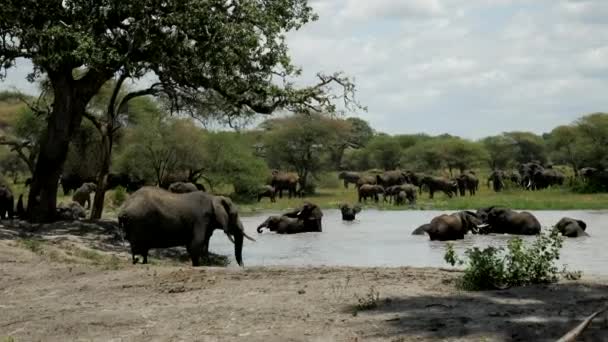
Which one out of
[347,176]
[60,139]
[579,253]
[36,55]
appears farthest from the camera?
[347,176]

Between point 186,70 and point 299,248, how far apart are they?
305 inches

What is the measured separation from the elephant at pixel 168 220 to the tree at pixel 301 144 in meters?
51.7

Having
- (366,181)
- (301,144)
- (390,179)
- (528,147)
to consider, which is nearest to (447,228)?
(366,181)

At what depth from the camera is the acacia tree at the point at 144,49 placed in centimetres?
Answer: 2011

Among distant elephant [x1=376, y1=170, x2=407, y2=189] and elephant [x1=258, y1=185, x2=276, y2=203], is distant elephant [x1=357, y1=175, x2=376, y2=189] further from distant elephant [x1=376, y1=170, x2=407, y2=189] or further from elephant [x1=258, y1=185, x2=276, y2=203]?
elephant [x1=258, y1=185, x2=276, y2=203]

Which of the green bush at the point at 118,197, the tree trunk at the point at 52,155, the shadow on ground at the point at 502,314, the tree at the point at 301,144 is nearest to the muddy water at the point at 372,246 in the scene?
the tree trunk at the point at 52,155

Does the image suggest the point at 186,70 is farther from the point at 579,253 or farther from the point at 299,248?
the point at 579,253

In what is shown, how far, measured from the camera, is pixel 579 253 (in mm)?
23781

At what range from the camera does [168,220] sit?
16359mm

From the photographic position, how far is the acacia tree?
20.1 m

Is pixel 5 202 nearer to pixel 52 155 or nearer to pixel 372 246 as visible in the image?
pixel 52 155

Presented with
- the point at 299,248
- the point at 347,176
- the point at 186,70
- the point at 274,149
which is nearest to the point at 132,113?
the point at 274,149

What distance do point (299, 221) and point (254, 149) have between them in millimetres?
37814

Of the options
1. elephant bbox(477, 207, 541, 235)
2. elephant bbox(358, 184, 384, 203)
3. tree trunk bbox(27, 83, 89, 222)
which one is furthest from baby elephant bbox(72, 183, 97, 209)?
elephant bbox(358, 184, 384, 203)
